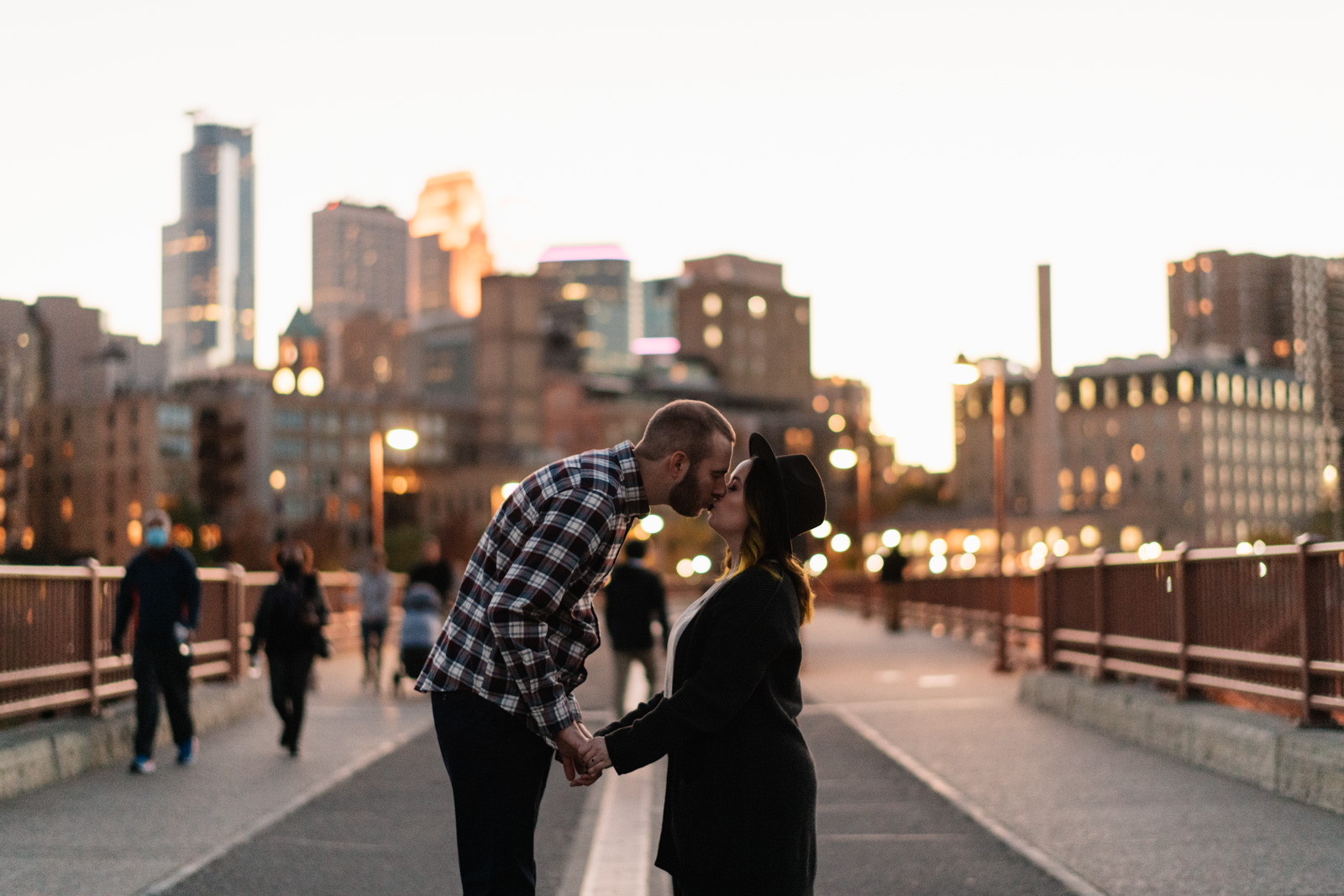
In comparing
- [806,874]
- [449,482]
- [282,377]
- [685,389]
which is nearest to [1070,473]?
[685,389]

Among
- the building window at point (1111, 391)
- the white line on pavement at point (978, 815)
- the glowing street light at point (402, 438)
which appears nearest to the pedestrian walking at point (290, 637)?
the white line on pavement at point (978, 815)

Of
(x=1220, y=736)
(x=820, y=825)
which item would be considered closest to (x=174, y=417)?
(x=1220, y=736)

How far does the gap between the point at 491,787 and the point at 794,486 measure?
1180mm

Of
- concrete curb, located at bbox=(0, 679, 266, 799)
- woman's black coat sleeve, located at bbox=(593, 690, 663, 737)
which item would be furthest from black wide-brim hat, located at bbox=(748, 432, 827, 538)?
concrete curb, located at bbox=(0, 679, 266, 799)

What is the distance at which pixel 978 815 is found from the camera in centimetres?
1009

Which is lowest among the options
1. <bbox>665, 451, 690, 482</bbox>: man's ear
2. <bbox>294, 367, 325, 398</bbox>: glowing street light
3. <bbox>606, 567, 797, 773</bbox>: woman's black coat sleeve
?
<bbox>606, 567, 797, 773</bbox>: woman's black coat sleeve

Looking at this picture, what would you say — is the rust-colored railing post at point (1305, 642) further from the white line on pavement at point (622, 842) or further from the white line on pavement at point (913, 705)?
the white line on pavement at point (913, 705)

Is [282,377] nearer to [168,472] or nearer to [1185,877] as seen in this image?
[168,472]

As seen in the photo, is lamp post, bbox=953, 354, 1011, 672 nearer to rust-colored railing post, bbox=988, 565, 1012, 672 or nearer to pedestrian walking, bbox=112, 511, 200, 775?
rust-colored railing post, bbox=988, 565, 1012, 672

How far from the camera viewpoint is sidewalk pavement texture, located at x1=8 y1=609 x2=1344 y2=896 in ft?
26.2

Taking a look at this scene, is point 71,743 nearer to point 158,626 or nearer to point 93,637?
point 158,626

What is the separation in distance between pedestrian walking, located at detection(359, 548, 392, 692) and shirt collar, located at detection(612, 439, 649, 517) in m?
18.3

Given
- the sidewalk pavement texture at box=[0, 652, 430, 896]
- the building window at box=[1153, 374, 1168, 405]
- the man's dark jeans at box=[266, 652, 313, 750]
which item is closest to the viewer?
the sidewalk pavement texture at box=[0, 652, 430, 896]

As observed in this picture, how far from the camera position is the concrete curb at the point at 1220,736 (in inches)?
392
